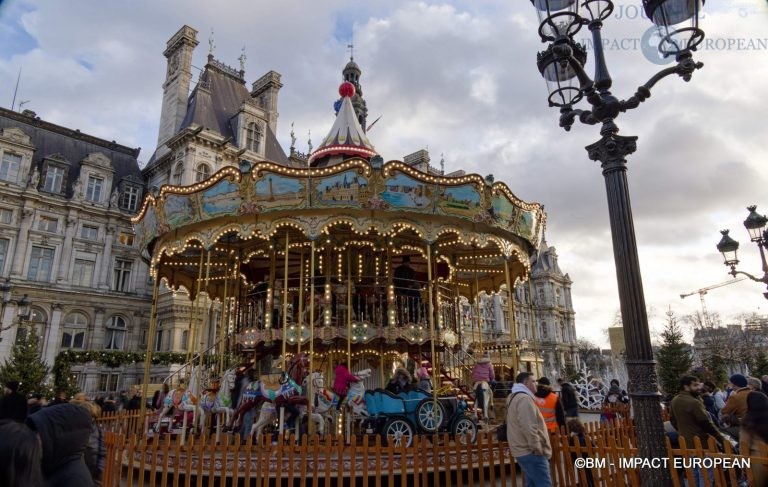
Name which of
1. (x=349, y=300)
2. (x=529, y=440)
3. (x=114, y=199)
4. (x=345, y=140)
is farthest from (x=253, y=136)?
(x=529, y=440)

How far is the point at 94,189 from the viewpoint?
29.6m

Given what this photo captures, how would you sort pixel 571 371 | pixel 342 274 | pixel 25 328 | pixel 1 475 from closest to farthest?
1. pixel 1 475
2. pixel 342 274
3. pixel 25 328
4. pixel 571 371

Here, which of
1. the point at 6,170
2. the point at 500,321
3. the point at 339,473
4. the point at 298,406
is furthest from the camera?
the point at 500,321

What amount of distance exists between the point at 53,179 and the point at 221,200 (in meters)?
24.6

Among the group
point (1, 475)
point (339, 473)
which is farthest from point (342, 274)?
point (1, 475)

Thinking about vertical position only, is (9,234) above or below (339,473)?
above

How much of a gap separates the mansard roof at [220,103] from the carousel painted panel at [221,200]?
20.4m

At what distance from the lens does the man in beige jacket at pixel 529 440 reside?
189 inches

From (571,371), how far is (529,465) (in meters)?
35.9

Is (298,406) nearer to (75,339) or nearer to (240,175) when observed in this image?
(240,175)

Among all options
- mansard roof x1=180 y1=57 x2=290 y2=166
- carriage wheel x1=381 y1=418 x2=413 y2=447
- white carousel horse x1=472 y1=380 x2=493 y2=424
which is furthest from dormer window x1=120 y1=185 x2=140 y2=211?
carriage wheel x1=381 y1=418 x2=413 y2=447

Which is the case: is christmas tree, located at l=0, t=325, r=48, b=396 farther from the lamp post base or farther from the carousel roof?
the lamp post base

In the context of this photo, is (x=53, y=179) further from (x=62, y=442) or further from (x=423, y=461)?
(x=62, y=442)

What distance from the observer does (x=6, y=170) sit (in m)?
26.4
